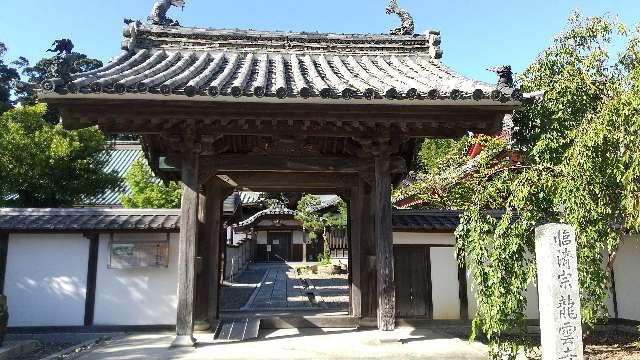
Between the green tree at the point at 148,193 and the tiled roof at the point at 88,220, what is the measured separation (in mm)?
5530

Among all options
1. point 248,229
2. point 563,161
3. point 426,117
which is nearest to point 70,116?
point 426,117

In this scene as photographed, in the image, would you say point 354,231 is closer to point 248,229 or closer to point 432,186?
point 432,186

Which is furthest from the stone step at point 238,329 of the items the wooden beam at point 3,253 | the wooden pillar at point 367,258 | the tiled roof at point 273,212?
the tiled roof at point 273,212

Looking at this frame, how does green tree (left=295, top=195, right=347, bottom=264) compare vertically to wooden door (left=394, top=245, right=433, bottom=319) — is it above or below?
above

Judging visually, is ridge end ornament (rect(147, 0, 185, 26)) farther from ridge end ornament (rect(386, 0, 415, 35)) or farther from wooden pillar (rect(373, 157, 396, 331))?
wooden pillar (rect(373, 157, 396, 331))

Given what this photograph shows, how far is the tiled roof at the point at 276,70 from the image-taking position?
18.3 ft

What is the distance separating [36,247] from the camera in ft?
30.2

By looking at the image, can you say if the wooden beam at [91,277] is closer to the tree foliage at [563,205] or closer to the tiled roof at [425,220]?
the tiled roof at [425,220]

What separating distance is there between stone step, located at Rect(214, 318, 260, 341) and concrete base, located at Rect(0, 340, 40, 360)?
141 inches

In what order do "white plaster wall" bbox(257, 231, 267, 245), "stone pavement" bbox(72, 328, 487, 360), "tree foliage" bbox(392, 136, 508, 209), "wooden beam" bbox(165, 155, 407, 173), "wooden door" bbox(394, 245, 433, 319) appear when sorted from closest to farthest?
1. "stone pavement" bbox(72, 328, 487, 360)
2. "wooden beam" bbox(165, 155, 407, 173)
3. "wooden door" bbox(394, 245, 433, 319)
4. "tree foliage" bbox(392, 136, 508, 209)
5. "white plaster wall" bbox(257, 231, 267, 245)

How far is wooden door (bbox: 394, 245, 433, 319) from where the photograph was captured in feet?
32.8

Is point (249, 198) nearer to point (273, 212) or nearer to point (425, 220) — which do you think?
point (273, 212)

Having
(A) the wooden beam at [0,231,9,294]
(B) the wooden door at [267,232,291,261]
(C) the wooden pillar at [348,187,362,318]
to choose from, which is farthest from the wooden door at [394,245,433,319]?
(B) the wooden door at [267,232,291,261]

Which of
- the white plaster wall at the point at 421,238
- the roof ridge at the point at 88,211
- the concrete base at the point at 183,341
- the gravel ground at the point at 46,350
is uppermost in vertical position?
the roof ridge at the point at 88,211
